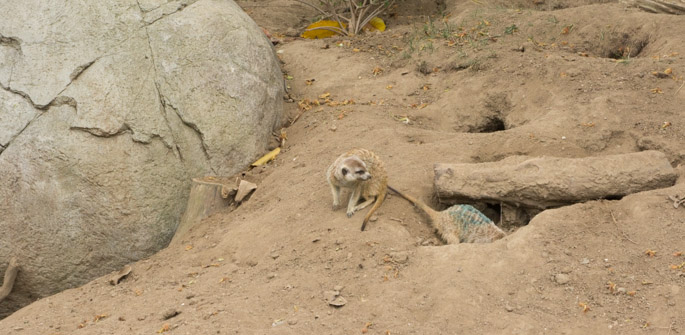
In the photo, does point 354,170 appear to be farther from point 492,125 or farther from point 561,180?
point 492,125

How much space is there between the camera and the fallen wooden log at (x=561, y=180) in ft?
13.0

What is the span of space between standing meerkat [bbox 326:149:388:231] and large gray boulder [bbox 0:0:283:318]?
131cm

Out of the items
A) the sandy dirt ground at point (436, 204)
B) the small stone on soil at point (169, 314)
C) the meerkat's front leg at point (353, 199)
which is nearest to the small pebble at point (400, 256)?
the sandy dirt ground at point (436, 204)

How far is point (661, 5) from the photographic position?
6539mm

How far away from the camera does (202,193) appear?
16.7ft

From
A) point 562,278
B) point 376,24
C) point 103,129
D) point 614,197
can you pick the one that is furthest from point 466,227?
point 376,24

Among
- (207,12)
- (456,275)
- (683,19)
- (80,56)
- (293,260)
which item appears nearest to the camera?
(456,275)

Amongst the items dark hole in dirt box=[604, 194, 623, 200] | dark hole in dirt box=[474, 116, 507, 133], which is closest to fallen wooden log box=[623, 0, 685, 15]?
dark hole in dirt box=[474, 116, 507, 133]

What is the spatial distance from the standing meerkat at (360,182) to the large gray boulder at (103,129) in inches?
51.5

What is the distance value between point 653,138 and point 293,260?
2687mm

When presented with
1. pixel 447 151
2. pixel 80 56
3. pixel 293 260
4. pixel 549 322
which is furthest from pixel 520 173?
pixel 80 56

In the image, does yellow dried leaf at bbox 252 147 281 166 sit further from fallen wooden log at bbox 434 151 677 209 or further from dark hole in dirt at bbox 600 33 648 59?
dark hole in dirt at bbox 600 33 648 59

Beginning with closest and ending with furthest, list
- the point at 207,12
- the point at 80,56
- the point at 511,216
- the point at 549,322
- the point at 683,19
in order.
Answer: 1. the point at 549,322
2. the point at 511,216
3. the point at 80,56
4. the point at 207,12
5. the point at 683,19

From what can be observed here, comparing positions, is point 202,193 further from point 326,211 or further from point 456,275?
point 456,275
